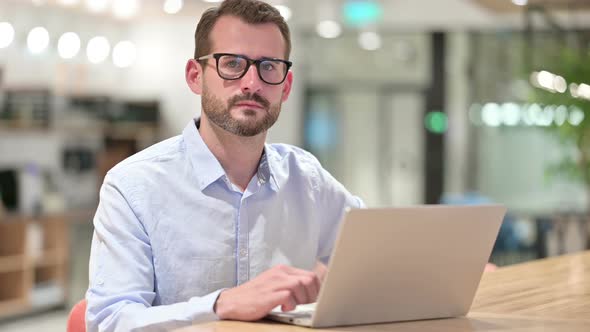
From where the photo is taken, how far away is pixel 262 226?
1993 mm

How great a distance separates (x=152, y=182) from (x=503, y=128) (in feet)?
33.2

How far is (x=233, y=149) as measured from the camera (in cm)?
200

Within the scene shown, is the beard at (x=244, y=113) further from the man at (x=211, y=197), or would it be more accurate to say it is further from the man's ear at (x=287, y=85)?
the man's ear at (x=287, y=85)

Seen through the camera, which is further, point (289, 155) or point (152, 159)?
point (289, 155)

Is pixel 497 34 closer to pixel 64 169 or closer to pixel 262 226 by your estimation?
pixel 64 169

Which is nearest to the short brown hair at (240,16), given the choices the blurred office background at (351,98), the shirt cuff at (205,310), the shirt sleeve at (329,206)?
the shirt sleeve at (329,206)

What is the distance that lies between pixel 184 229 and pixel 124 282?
0.20 meters

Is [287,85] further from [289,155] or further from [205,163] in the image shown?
[205,163]

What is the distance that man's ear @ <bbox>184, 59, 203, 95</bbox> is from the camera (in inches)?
79.5

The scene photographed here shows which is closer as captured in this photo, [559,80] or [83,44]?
[559,80]

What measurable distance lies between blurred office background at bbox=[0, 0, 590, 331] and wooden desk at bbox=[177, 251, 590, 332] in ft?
22.6

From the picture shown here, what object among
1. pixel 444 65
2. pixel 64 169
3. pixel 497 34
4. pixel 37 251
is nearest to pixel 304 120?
pixel 444 65

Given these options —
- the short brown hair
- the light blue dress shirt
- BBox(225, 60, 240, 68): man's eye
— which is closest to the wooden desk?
the light blue dress shirt

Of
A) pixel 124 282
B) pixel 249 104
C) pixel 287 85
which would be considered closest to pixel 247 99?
pixel 249 104
